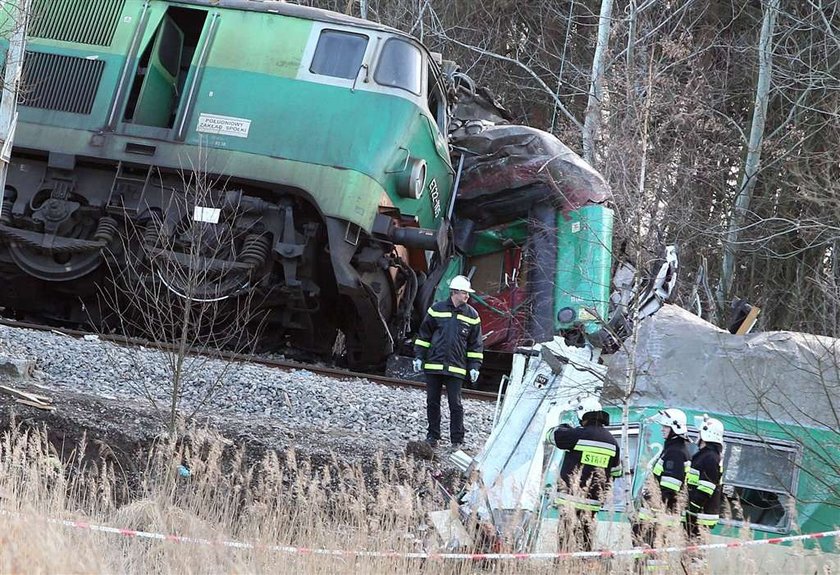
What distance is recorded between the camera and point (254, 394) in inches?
430

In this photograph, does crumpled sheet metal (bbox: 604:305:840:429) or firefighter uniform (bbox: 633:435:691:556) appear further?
crumpled sheet metal (bbox: 604:305:840:429)

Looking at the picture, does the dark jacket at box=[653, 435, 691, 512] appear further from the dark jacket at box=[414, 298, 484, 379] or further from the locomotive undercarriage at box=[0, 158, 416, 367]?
the locomotive undercarriage at box=[0, 158, 416, 367]

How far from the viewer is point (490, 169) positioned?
49.0 feet

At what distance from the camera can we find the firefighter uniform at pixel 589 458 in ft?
23.5

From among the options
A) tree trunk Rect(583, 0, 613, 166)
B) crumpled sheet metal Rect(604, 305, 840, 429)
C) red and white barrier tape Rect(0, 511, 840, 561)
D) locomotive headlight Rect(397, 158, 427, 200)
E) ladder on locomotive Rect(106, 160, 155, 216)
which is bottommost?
red and white barrier tape Rect(0, 511, 840, 561)

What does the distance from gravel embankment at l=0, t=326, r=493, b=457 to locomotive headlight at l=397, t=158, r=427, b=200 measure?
2051 mm

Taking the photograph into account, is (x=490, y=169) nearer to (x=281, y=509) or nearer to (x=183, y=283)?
(x=183, y=283)

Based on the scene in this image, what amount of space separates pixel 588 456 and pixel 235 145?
6306 mm

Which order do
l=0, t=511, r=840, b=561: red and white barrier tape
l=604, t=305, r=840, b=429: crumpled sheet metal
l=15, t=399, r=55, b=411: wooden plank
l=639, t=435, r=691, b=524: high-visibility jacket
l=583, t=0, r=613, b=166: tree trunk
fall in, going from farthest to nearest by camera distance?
l=583, t=0, r=613, b=166: tree trunk
l=15, t=399, r=55, b=411: wooden plank
l=604, t=305, r=840, b=429: crumpled sheet metal
l=639, t=435, r=691, b=524: high-visibility jacket
l=0, t=511, r=840, b=561: red and white barrier tape

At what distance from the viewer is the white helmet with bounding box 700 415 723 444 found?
23.9 feet

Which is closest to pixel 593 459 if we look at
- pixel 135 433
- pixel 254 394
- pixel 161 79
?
pixel 135 433

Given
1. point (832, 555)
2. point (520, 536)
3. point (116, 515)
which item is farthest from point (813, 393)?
point (116, 515)

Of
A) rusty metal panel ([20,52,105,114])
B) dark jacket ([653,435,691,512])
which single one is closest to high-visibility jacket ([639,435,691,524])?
dark jacket ([653,435,691,512])

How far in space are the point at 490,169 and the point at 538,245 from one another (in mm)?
1169
